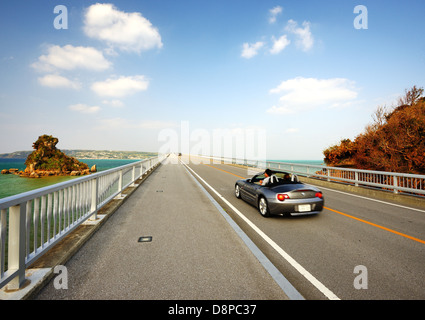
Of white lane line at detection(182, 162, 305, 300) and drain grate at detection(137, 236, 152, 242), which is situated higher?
white lane line at detection(182, 162, 305, 300)

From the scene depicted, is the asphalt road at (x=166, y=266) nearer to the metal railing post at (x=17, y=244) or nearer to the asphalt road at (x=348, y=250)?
the metal railing post at (x=17, y=244)

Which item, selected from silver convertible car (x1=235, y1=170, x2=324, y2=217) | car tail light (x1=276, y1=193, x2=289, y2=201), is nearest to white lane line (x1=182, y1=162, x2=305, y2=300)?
silver convertible car (x1=235, y1=170, x2=324, y2=217)

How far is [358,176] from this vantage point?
1299 cm

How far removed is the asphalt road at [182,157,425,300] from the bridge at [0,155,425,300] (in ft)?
0.06

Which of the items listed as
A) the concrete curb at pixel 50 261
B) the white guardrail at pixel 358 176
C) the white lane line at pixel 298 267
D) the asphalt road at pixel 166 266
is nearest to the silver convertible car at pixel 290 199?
the white lane line at pixel 298 267

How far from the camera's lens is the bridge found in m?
2.68

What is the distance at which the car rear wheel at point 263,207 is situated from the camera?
6.10 m

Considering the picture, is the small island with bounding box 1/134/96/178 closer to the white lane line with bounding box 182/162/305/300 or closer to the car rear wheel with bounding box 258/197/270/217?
the car rear wheel with bounding box 258/197/270/217

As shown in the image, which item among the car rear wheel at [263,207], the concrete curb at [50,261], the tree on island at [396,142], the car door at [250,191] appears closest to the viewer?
the concrete curb at [50,261]

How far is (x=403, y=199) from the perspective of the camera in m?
8.71

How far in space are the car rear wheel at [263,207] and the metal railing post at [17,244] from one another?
515cm
